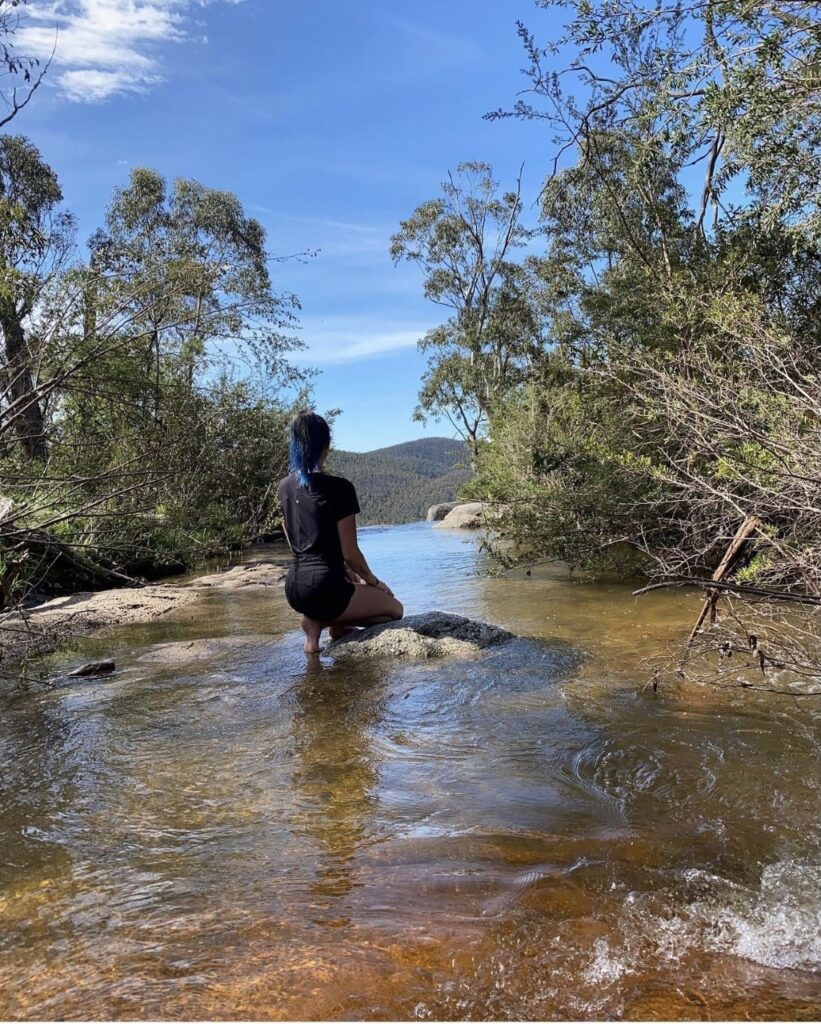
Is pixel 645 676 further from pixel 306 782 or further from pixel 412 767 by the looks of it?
pixel 306 782

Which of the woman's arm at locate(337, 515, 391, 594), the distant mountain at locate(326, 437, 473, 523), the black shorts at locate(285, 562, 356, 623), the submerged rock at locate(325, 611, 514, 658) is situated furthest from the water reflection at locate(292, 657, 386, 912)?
the distant mountain at locate(326, 437, 473, 523)

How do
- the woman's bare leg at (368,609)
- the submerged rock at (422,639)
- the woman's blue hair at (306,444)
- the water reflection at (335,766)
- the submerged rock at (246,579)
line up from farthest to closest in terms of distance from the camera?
the submerged rock at (246,579)
the woman's bare leg at (368,609)
the submerged rock at (422,639)
the woman's blue hair at (306,444)
the water reflection at (335,766)

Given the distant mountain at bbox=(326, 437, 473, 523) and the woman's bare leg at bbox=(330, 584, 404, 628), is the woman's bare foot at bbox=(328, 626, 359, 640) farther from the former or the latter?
the distant mountain at bbox=(326, 437, 473, 523)

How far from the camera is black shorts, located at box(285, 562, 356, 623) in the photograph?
5.26 metres

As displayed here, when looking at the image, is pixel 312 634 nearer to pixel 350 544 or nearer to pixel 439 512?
pixel 350 544

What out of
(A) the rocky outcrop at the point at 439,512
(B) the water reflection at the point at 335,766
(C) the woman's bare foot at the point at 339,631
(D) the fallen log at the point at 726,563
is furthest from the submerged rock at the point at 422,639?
(A) the rocky outcrop at the point at 439,512

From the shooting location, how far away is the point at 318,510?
5.15 meters

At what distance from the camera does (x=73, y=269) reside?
491 cm

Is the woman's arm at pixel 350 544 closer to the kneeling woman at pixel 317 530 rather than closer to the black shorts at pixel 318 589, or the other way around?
the kneeling woman at pixel 317 530

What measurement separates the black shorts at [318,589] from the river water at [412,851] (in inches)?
29.7

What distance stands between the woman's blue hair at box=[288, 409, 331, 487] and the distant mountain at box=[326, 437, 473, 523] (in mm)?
32919

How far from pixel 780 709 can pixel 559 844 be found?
2.05 meters

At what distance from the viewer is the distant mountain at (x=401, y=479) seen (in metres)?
51.9

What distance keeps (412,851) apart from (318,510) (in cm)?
305
